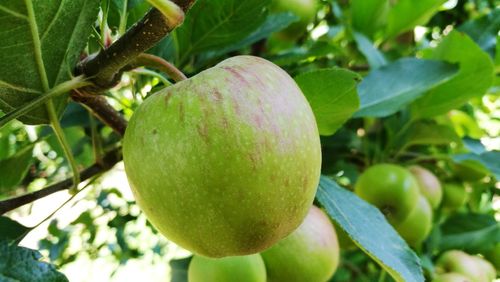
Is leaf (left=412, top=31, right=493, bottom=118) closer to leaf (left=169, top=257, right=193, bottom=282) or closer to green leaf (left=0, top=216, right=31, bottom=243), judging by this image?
leaf (left=169, top=257, right=193, bottom=282)

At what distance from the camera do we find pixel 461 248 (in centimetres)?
149

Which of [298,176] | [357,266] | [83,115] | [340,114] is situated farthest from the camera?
[357,266]

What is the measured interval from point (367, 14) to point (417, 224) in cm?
54

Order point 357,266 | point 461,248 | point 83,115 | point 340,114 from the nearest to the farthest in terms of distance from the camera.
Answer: point 340,114, point 83,115, point 461,248, point 357,266

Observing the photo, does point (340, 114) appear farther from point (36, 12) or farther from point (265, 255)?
point (36, 12)

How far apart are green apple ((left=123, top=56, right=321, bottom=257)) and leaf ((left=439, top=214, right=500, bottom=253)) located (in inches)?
43.3

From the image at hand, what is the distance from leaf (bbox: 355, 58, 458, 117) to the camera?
1038 mm

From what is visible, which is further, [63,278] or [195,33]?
[195,33]

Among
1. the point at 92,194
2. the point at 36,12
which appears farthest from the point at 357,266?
the point at 36,12

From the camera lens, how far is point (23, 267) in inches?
20.9

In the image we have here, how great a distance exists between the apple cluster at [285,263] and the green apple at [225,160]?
22 centimetres

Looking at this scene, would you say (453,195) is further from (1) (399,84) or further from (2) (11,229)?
(2) (11,229)

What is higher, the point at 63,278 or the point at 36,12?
the point at 36,12

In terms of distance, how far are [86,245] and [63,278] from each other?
51.8 inches
